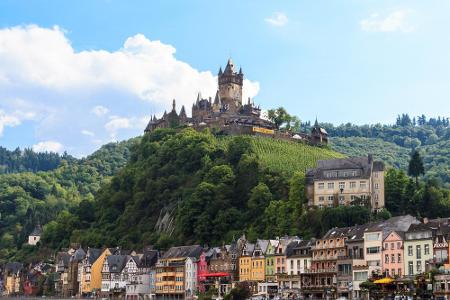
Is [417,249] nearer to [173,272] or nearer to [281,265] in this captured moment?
[281,265]

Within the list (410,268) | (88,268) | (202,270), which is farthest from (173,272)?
(410,268)

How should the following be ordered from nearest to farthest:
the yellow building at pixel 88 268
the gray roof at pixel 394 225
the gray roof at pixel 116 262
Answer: the gray roof at pixel 394 225
the gray roof at pixel 116 262
the yellow building at pixel 88 268

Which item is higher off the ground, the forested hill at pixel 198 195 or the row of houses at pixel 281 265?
the forested hill at pixel 198 195

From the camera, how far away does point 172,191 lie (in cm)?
15550

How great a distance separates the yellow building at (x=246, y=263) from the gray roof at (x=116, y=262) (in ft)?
84.2

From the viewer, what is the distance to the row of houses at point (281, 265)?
84.9m

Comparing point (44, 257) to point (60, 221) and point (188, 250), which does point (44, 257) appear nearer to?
point (60, 221)

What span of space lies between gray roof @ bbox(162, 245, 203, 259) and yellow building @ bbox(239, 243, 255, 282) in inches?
352

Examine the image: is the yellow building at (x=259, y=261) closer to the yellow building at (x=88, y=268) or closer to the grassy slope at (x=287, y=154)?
the grassy slope at (x=287, y=154)

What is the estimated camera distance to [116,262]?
12594 cm

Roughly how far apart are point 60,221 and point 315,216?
261 feet

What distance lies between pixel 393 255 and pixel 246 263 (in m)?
25.4

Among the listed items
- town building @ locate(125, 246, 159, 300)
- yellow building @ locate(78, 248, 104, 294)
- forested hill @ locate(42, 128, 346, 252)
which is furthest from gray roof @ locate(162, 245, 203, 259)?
yellow building @ locate(78, 248, 104, 294)

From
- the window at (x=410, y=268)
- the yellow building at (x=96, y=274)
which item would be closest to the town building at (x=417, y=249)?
the window at (x=410, y=268)
